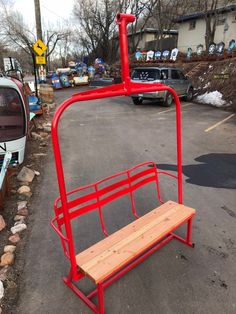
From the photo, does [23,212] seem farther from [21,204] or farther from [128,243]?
[128,243]

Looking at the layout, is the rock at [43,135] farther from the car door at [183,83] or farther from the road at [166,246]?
the car door at [183,83]

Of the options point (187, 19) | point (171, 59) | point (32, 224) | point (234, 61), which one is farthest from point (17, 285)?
point (187, 19)

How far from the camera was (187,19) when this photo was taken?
1214 inches

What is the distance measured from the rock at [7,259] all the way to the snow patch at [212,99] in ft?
45.9

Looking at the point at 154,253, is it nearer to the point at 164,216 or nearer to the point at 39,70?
the point at 164,216

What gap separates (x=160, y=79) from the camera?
44.7 feet

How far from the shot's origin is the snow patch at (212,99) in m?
15.3

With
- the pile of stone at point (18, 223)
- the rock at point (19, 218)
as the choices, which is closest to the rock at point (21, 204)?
the pile of stone at point (18, 223)

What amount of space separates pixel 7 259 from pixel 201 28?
31.9m

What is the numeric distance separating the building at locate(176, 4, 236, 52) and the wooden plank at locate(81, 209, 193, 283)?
88.2 ft

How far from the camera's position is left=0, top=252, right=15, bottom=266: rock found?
11.7 ft

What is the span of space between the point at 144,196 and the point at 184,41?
31296mm

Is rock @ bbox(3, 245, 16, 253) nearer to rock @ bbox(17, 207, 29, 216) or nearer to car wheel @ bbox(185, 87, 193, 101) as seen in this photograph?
rock @ bbox(17, 207, 29, 216)

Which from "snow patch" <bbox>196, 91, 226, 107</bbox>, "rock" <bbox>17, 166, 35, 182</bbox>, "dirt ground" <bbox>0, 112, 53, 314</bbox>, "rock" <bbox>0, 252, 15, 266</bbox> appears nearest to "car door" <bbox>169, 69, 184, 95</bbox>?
"snow patch" <bbox>196, 91, 226, 107</bbox>
